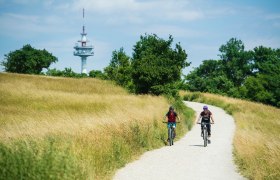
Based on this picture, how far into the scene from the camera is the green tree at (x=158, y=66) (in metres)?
33.7

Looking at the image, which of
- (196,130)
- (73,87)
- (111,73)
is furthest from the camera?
(111,73)

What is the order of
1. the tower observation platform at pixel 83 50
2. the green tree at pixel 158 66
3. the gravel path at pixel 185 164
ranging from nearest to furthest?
1. the gravel path at pixel 185 164
2. the green tree at pixel 158 66
3. the tower observation platform at pixel 83 50

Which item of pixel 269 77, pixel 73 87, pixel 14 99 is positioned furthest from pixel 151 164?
pixel 269 77

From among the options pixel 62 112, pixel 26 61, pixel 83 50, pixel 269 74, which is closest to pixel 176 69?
pixel 62 112

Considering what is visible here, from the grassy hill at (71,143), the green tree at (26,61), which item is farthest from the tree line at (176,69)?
the grassy hill at (71,143)

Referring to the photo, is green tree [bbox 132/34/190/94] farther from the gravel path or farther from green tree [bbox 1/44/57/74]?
green tree [bbox 1/44/57/74]

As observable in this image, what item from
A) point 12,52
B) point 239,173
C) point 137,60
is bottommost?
point 239,173

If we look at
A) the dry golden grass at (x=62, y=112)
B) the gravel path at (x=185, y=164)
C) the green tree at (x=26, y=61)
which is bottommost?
the gravel path at (x=185, y=164)

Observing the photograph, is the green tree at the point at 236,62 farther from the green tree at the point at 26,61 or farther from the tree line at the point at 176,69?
the green tree at the point at 26,61

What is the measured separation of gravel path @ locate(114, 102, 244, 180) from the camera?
10089 millimetres

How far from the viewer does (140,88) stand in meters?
35.8

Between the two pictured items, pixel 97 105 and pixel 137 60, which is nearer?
pixel 97 105

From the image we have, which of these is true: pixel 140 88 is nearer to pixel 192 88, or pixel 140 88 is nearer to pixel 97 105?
pixel 97 105

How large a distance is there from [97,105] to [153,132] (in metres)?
9.07
